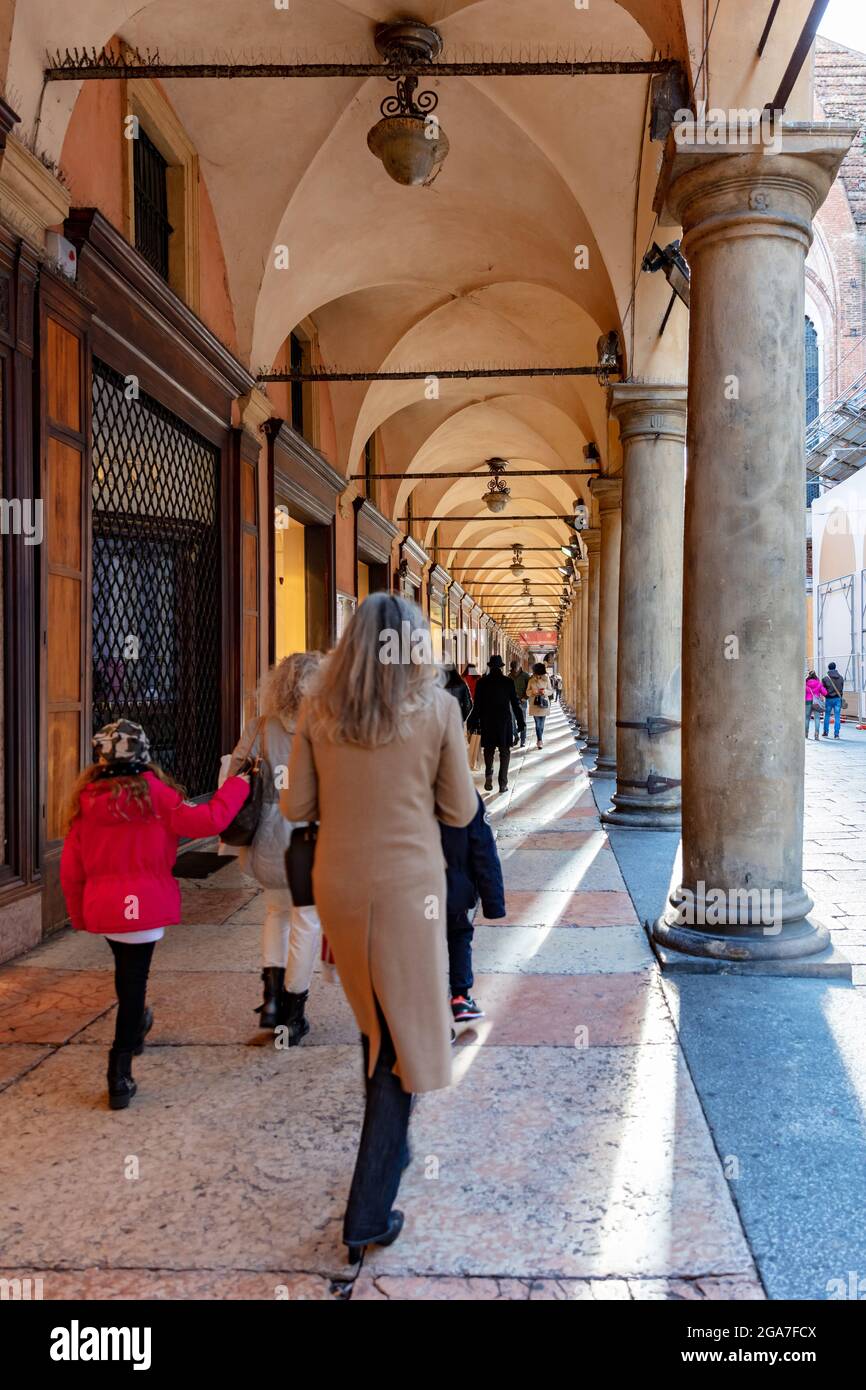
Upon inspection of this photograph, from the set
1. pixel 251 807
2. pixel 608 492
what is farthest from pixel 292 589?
pixel 251 807

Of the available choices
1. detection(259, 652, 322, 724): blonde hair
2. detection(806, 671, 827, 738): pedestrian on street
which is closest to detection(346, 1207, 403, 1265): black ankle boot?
detection(259, 652, 322, 724): blonde hair

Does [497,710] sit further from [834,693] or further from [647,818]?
[834,693]

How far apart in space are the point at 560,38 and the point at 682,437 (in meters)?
3.25

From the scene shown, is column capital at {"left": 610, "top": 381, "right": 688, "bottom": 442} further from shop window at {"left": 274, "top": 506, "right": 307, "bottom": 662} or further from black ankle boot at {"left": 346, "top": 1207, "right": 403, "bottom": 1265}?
black ankle boot at {"left": 346, "top": 1207, "right": 403, "bottom": 1265}

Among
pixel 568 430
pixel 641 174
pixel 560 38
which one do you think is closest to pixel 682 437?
pixel 641 174

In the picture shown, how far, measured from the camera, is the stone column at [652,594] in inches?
363

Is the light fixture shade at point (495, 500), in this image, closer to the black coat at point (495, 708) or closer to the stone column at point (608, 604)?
the stone column at point (608, 604)

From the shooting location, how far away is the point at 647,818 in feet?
30.3

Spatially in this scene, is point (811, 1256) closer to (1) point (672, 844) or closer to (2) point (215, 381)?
(1) point (672, 844)

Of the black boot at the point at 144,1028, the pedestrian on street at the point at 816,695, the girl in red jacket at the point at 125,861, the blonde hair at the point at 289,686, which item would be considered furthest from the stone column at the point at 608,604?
the girl in red jacket at the point at 125,861

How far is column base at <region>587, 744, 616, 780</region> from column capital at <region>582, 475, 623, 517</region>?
129 inches

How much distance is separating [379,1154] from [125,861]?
1369 mm

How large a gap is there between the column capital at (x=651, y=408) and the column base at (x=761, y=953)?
551 cm

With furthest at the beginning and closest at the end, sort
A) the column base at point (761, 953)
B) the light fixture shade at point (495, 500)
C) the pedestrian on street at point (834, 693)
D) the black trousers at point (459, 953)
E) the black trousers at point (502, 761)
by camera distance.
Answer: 1. the pedestrian on street at point (834, 693)
2. the light fixture shade at point (495, 500)
3. the black trousers at point (502, 761)
4. the column base at point (761, 953)
5. the black trousers at point (459, 953)
